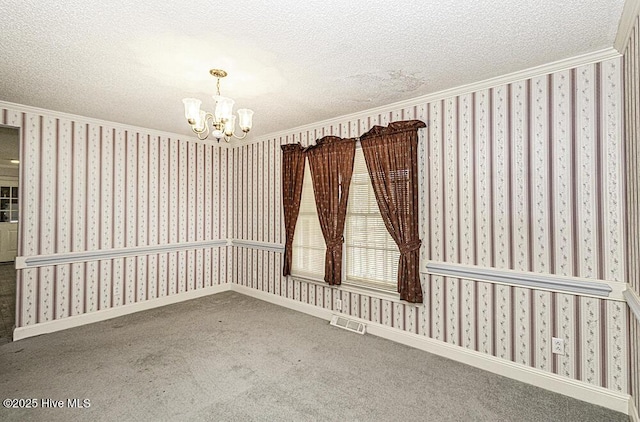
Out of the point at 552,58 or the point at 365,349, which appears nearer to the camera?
the point at 552,58

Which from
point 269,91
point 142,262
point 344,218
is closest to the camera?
point 269,91

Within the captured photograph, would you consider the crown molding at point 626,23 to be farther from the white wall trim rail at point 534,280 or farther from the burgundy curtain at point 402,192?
the white wall trim rail at point 534,280

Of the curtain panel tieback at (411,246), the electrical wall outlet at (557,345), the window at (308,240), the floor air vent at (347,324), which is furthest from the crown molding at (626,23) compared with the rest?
the floor air vent at (347,324)

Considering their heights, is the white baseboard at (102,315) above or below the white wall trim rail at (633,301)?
below

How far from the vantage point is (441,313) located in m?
3.00

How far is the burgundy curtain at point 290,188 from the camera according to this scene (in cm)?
420

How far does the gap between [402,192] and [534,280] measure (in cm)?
138

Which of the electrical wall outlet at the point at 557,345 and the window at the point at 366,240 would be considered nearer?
the electrical wall outlet at the point at 557,345

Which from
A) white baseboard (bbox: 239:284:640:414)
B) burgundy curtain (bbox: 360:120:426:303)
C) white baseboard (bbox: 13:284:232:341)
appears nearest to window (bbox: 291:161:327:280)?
white baseboard (bbox: 239:284:640:414)

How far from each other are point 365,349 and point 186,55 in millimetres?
3121

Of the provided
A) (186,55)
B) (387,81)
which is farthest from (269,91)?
(387,81)

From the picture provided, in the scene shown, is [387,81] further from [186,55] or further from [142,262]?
[142,262]

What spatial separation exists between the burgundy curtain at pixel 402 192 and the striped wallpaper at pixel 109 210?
312cm

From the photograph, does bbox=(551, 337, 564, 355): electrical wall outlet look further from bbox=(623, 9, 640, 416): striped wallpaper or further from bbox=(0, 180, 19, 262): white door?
bbox=(0, 180, 19, 262): white door
